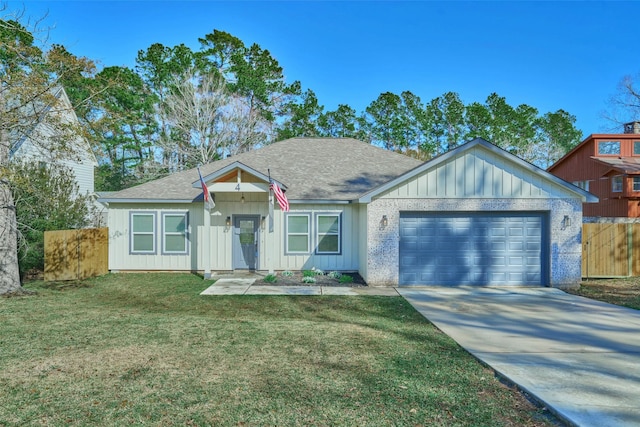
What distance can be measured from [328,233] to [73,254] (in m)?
8.19

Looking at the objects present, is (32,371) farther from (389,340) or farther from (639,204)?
(639,204)

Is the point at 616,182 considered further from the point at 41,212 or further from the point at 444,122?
the point at 41,212

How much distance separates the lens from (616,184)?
21547 millimetres

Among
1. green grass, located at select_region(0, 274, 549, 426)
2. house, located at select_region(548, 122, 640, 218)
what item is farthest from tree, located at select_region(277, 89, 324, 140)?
green grass, located at select_region(0, 274, 549, 426)

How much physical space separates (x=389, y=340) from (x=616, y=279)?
10.1 metres

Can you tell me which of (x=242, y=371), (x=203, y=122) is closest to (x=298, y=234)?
(x=242, y=371)

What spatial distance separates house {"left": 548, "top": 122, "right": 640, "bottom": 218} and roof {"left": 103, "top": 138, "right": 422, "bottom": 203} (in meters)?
12.6

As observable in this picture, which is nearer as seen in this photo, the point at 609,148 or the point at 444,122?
the point at 609,148

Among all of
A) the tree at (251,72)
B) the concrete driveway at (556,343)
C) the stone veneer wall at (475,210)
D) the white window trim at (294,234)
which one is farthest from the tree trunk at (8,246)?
the tree at (251,72)

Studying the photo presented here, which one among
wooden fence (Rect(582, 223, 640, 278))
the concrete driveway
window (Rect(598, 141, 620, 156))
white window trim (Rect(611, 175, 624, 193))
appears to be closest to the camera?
the concrete driveway

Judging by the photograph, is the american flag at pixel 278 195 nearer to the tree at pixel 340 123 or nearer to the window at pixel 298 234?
the window at pixel 298 234

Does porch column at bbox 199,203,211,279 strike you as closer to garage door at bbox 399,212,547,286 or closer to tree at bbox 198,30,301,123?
garage door at bbox 399,212,547,286

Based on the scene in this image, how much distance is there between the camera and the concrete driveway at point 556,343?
400 cm

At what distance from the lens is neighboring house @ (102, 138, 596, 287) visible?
36.6 feet
